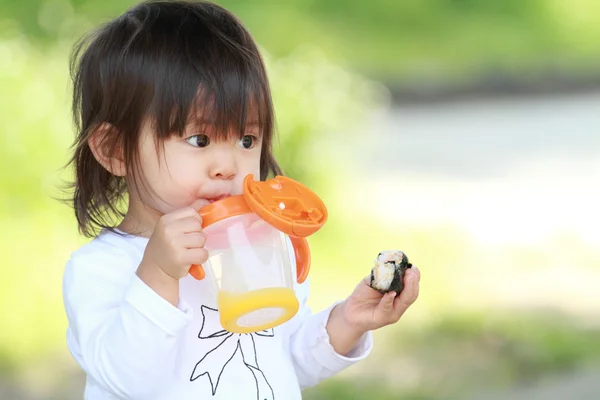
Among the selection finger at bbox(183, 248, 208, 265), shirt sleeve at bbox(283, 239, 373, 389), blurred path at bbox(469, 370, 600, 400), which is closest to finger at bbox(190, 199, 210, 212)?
finger at bbox(183, 248, 208, 265)

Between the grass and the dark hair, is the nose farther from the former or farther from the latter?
the grass

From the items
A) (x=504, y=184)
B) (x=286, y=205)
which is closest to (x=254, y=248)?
(x=286, y=205)

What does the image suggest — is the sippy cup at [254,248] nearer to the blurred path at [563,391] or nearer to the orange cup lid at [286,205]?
the orange cup lid at [286,205]

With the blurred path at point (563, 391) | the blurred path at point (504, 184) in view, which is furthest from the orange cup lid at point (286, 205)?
the blurred path at point (504, 184)

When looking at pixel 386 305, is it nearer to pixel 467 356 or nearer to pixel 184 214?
pixel 184 214

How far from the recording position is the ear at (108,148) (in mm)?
1479

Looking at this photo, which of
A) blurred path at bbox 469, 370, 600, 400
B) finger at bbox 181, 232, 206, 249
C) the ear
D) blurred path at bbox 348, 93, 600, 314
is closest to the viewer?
finger at bbox 181, 232, 206, 249

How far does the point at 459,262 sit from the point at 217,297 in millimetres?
2464

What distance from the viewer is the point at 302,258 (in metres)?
1.43

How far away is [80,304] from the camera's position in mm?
1396

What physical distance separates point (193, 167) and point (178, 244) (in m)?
0.16

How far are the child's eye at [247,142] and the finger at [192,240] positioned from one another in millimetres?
205

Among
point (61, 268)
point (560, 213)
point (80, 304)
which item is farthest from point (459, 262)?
point (80, 304)

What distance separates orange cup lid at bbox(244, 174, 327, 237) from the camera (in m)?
1.27
